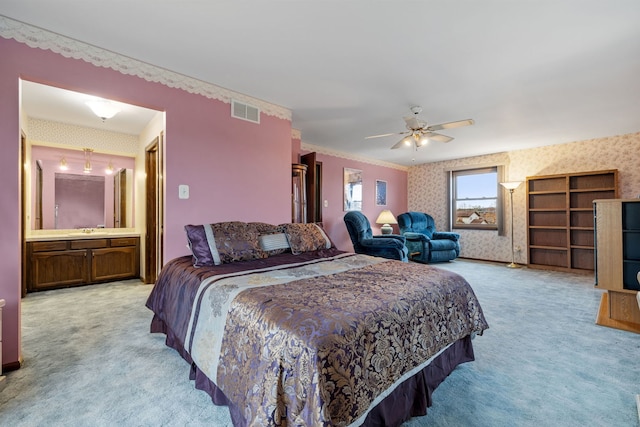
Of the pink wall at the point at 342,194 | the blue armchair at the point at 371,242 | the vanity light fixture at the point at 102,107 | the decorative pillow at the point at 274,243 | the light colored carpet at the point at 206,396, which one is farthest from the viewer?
the pink wall at the point at 342,194

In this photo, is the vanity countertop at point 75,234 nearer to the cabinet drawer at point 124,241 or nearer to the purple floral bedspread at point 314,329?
the cabinet drawer at point 124,241

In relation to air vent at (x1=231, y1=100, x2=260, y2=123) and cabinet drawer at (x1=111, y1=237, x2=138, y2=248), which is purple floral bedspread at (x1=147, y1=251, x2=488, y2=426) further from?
cabinet drawer at (x1=111, y1=237, x2=138, y2=248)

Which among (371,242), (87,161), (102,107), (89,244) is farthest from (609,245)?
(87,161)

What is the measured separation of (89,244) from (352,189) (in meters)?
4.74

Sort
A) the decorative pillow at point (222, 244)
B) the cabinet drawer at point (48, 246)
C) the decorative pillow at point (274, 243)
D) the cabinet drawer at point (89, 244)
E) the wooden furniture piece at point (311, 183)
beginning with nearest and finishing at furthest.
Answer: the decorative pillow at point (222, 244) → the decorative pillow at point (274, 243) → the cabinet drawer at point (48, 246) → the cabinet drawer at point (89, 244) → the wooden furniture piece at point (311, 183)

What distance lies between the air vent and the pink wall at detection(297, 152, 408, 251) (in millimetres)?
2396

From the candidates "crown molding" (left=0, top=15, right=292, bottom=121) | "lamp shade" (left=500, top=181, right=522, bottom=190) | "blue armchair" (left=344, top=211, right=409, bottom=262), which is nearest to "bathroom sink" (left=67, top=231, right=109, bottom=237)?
"crown molding" (left=0, top=15, right=292, bottom=121)

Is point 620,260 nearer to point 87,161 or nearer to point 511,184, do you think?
point 511,184

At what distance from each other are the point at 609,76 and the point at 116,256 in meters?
6.45

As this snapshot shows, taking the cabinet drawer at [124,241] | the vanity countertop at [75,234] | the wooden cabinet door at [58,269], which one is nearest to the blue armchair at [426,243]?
the cabinet drawer at [124,241]

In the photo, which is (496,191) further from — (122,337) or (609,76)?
(122,337)

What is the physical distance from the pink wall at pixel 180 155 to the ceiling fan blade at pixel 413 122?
4.84 feet

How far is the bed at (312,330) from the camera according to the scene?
100cm

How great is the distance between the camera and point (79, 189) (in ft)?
14.3
